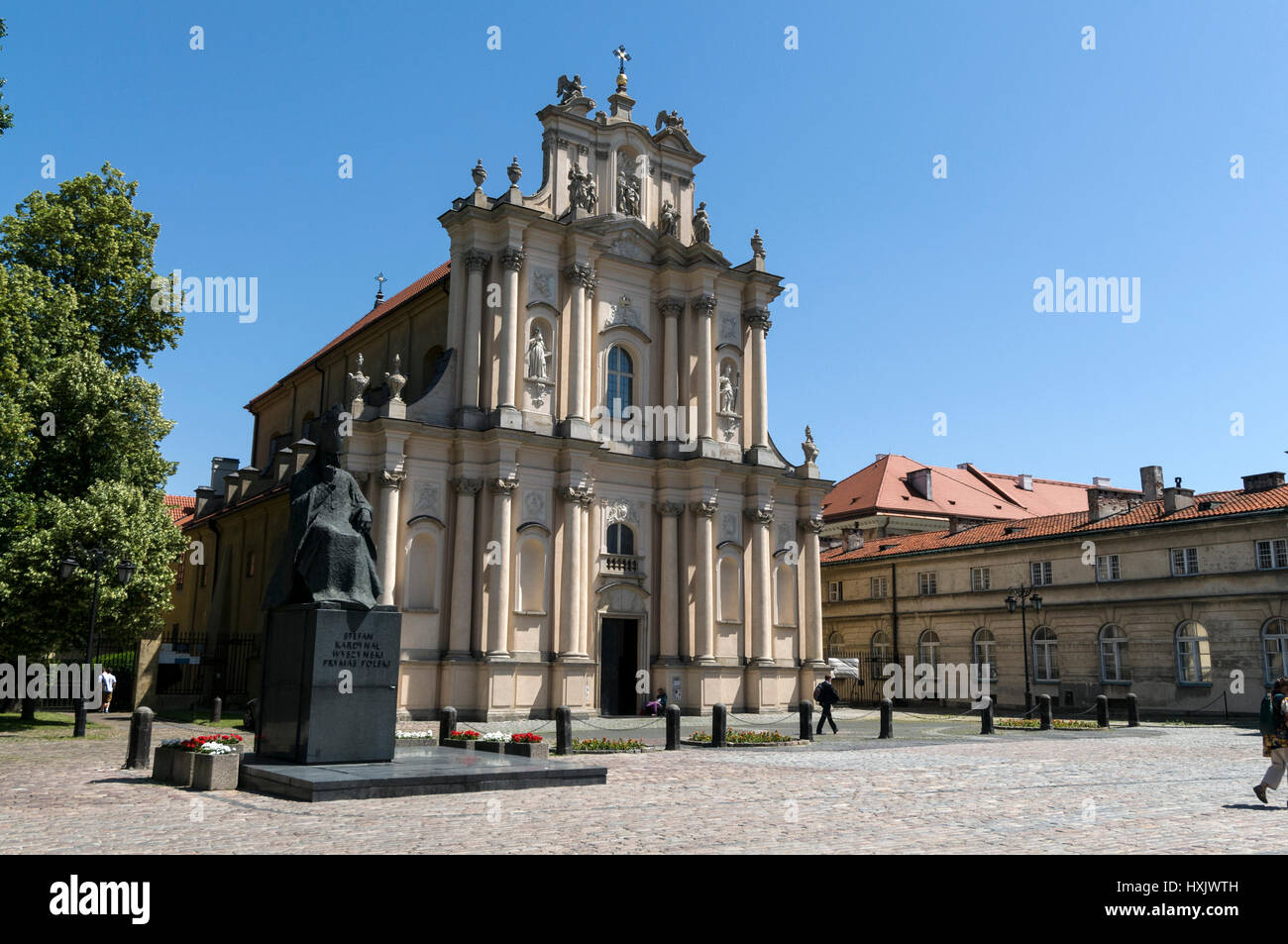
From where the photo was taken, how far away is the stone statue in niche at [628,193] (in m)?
38.6

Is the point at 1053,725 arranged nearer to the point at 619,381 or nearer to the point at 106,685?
the point at 619,381

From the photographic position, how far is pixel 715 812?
40.9 ft

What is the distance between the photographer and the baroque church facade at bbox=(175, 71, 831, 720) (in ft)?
106

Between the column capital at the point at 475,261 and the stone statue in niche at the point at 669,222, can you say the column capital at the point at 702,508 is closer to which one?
the stone statue in niche at the point at 669,222

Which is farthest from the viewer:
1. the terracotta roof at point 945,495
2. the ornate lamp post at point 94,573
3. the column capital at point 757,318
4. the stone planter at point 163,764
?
the terracotta roof at point 945,495

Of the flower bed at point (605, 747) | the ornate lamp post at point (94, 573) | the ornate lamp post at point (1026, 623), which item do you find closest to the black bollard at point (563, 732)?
the flower bed at point (605, 747)

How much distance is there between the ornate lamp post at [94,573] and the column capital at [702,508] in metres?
18.7

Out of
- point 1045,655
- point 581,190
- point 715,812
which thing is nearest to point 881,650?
point 1045,655

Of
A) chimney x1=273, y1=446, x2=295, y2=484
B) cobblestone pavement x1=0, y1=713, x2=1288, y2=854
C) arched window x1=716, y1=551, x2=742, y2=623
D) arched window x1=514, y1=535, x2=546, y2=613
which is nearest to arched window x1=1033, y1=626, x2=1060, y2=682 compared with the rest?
arched window x1=716, y1=551, x2=742, y2=623

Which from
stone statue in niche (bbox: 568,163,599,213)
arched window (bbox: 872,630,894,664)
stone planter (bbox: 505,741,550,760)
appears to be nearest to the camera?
stone planter (bbox: 505,741,550,760)

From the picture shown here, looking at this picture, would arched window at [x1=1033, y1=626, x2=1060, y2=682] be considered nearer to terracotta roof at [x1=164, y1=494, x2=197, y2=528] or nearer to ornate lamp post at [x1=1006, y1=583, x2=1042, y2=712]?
ornate lamp post at [x1=1006, y1=583, x2=1042, y2=712]

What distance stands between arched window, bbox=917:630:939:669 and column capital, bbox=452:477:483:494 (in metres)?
26.6
